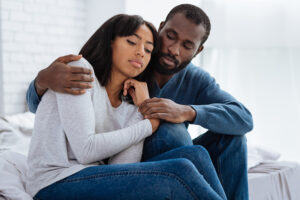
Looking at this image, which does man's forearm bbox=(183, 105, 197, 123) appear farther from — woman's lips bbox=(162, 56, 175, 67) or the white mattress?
the white mattress

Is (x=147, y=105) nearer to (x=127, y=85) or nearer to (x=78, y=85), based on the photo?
(x=127, y=85)

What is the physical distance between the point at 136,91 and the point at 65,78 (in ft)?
1.13

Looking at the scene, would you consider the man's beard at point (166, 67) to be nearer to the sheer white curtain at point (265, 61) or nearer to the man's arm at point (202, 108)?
the man's arm at point (202, 108)

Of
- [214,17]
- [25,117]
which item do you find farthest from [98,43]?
[214,17]

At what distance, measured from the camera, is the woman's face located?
4.34 feet

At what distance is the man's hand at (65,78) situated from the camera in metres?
1.13

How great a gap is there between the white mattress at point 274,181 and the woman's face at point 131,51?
91 centimetres

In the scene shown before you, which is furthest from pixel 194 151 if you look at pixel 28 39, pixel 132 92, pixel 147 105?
pixel 28 39

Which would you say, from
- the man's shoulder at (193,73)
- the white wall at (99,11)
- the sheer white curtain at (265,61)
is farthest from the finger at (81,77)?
the white wall at (99,11)

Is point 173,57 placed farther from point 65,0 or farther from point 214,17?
point 65,0

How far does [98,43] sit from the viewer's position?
4.41 feet

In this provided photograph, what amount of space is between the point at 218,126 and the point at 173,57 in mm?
372

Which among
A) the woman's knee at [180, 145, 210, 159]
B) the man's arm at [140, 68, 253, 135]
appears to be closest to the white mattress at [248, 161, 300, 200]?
the man's arm at [140, 68, 253, 135]

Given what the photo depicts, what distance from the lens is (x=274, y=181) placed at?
1.90 meters
